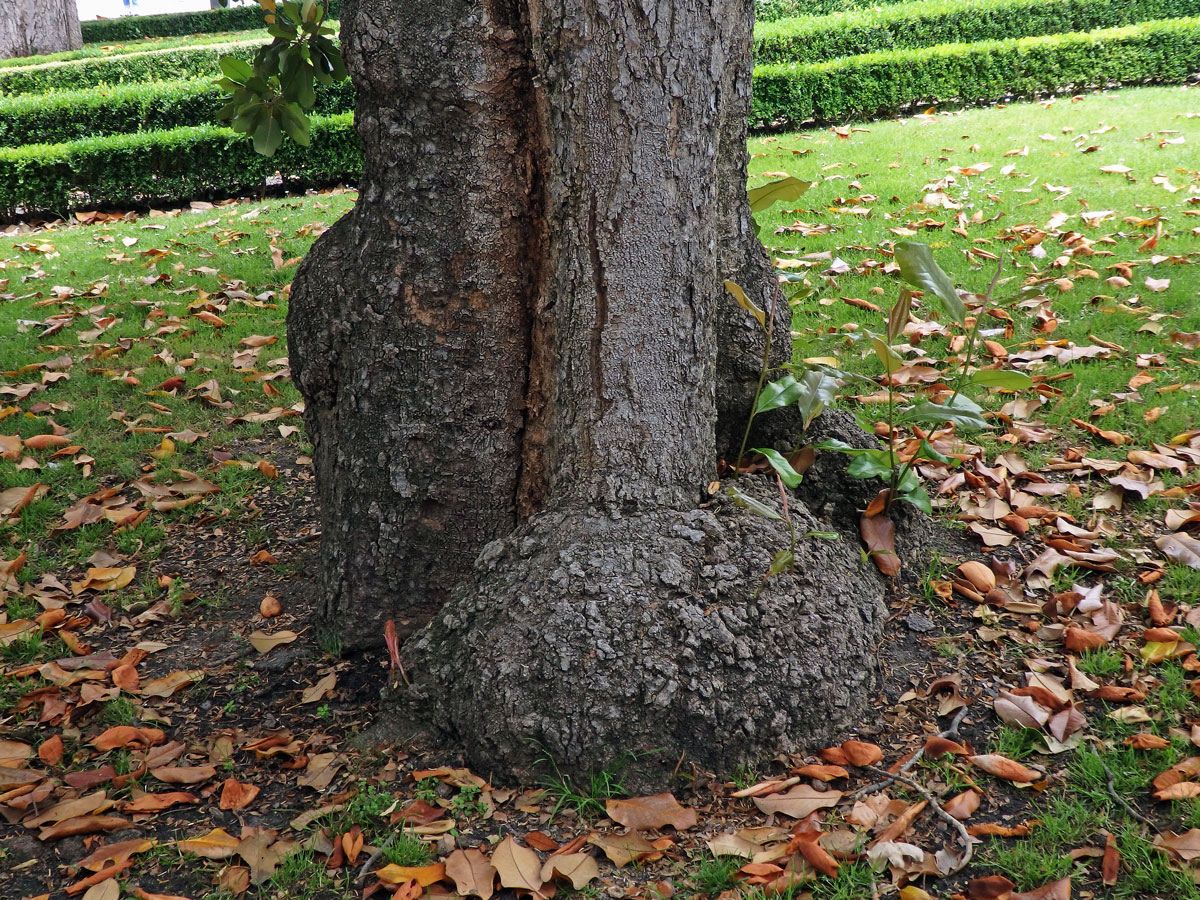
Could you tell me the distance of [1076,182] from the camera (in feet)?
20.7

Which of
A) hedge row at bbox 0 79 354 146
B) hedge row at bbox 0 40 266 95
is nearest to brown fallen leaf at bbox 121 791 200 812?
hedge row at bbox 0 79 354 146

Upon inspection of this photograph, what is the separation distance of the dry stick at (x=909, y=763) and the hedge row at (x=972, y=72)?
9.07 m

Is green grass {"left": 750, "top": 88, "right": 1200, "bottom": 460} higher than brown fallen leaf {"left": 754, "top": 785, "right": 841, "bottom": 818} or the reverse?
higher

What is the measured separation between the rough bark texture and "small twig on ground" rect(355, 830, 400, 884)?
2.41ft

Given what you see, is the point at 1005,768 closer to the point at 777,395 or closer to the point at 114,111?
the point at 777,395

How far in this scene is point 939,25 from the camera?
11.8 m

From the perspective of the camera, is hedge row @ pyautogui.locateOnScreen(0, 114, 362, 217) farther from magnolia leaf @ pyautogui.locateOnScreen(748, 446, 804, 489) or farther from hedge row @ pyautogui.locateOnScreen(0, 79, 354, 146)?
magnolia leaf @ pyautogui.locateOnScreen(748, 446, 804, 489)

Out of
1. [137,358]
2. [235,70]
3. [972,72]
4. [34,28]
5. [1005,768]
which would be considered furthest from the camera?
[34,28]

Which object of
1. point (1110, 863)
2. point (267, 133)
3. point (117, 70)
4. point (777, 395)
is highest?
point (117, 70)

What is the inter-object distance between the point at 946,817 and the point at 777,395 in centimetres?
106

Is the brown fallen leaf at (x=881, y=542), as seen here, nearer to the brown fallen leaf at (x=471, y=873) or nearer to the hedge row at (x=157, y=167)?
the brown fallen leaf at (x=471, y=873)

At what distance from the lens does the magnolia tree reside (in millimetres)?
2023

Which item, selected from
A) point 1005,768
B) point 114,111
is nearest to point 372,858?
point 1005,768

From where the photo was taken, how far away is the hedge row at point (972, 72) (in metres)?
10.1
